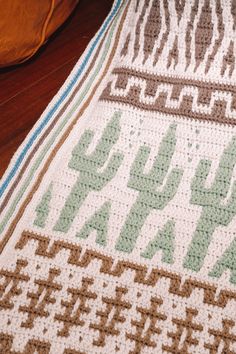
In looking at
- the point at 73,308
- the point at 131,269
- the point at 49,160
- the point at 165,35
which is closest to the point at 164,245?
the point at 131,269

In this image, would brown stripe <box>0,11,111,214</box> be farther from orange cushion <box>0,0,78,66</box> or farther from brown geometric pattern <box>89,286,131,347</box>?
brown geometric pattern <box>89,286,131,347</box>

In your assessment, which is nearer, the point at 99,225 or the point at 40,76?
the point at 99,225

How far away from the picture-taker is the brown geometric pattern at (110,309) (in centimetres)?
64

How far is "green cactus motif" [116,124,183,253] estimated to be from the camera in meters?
0.73

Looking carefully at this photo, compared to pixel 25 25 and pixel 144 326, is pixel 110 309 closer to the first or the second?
pixel 144 326

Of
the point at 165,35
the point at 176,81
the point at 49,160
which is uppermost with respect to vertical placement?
the point at 165,35

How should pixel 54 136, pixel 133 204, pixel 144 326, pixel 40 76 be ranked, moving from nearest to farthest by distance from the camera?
pixel 144 326, pixel 133 204, pixel 54 136, pixel 40 76

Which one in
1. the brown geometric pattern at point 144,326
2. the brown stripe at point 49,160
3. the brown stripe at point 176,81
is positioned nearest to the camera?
the brown geometric pattern at point 144,326

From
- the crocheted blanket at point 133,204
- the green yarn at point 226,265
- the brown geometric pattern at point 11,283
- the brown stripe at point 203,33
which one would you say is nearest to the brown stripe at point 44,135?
the crocheted blanket at point 133,204

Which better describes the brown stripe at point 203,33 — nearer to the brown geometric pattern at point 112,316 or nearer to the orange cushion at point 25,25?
the orange cushion at point 25,25

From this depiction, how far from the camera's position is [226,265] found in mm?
686

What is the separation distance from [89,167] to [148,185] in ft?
0.40

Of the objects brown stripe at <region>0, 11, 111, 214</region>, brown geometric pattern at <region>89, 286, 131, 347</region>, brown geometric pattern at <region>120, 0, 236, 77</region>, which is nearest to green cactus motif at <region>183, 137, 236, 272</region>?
brown geometric pattern at <region>89, 286, 131, 347</region>

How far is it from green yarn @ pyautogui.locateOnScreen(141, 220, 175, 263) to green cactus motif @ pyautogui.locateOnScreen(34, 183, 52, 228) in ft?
0.63
